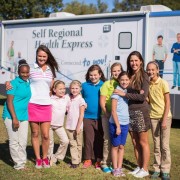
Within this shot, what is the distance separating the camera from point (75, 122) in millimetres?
6039

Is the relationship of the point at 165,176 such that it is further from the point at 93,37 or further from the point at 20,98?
the point at 93,37

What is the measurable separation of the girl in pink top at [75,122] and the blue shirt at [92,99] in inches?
3.6

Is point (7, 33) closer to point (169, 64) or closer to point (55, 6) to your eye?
point (169, 64)

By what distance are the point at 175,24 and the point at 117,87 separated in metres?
4.50

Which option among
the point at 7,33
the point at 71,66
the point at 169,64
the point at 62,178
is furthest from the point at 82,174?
the point at 7,33

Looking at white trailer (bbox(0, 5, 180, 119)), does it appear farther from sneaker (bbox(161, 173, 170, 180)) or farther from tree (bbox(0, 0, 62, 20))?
tree (bbox(0, 0, 62, 20))

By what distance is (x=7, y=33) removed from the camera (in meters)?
12.2

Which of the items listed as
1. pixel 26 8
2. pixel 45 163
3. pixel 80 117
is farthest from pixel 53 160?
pixel 26 8

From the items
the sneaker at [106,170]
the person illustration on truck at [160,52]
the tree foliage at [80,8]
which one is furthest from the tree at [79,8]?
the sneaker at [106,170]

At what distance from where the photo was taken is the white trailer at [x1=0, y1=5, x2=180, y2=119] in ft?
31.9

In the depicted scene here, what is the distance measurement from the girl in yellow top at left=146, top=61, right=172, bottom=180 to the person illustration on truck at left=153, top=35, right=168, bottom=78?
4.09 m

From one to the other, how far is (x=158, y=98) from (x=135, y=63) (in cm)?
58

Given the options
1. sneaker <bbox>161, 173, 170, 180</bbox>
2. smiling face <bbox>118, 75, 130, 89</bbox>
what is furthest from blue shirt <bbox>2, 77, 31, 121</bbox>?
sneaker <bbox>161, 173, 170, 180</bbox>

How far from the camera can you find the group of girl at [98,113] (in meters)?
5.53
